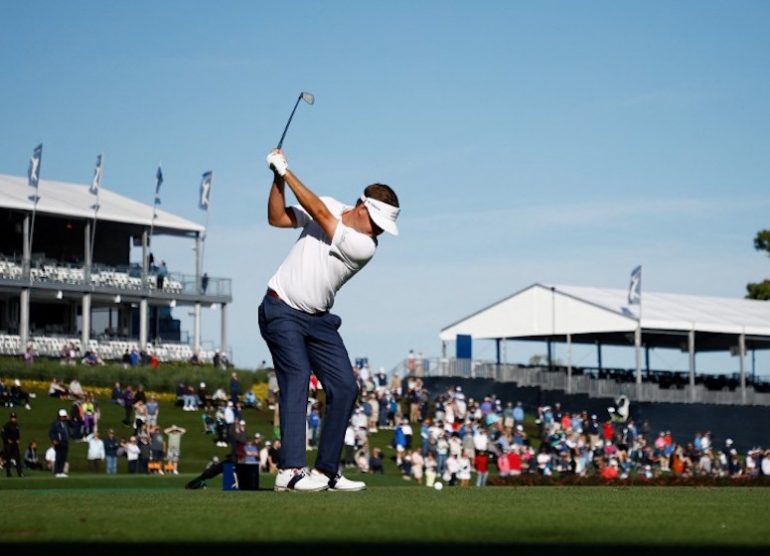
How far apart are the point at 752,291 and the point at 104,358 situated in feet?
162

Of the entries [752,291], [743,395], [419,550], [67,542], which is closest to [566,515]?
[419,550]

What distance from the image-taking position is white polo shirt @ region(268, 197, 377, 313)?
1032 centimetres

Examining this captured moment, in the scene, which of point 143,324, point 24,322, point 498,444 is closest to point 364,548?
point 498,444

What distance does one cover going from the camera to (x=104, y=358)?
60719mm

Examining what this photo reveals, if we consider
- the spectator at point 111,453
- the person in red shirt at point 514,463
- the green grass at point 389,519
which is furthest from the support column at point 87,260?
the green grass at point 389,519

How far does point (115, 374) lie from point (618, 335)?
88.5ft

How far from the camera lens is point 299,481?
413 inches

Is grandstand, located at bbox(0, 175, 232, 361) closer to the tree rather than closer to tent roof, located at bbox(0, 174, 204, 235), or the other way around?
tent roof, located at bbox(0, 174, 204, 235)

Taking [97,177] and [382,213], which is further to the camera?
[97,177]

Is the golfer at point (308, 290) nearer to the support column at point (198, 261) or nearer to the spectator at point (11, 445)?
the spectator at point (11, 445)

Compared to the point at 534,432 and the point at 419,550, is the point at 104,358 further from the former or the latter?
the point at 419,550

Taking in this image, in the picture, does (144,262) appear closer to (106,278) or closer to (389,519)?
(106,278)

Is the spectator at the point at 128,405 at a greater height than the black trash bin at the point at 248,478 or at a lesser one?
greater

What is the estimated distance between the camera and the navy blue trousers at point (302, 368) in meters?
10.5
